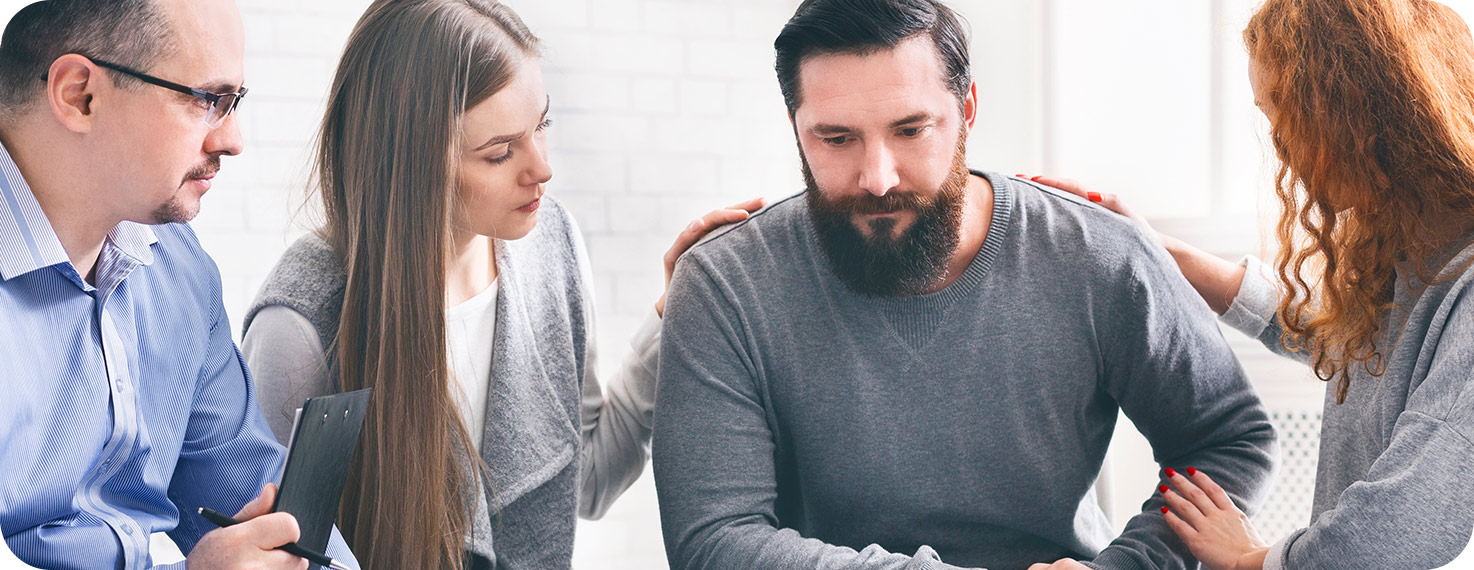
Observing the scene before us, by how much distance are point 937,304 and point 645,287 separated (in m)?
1.32

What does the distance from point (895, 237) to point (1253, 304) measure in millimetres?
618

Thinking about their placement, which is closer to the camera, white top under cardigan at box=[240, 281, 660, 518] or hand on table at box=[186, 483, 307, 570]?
hand on table at box=[186, 483, 307, 570]

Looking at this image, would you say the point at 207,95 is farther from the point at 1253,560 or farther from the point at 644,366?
the point at 1253,560

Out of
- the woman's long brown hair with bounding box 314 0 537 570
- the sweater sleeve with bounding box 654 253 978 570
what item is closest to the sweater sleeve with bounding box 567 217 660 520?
the sweater sleeve with bounding box 654 253 978 570

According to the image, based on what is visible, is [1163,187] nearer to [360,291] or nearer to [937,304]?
[937,304]

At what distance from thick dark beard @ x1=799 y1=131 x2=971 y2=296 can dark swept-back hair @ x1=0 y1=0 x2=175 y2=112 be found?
0.91 m

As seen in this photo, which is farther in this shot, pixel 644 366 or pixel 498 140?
pixel 644 366

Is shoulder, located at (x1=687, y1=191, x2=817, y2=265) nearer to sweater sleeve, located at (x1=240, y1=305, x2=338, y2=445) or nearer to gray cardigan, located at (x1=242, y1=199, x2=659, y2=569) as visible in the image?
gray cardigan, located at (x1=242, y1=199, x2=659, y2=569)

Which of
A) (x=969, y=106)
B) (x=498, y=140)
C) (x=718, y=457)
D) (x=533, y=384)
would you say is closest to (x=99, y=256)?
(x=498, y=140)

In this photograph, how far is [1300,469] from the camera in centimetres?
253

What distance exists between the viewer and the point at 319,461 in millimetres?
1289

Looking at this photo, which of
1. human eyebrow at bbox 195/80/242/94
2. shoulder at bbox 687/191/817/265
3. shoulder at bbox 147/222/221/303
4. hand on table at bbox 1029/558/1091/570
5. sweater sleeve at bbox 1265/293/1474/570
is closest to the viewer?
sweater sleeve at bbox 1265/293/1474/570

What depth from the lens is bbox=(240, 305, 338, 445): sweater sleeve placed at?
5.30 ft

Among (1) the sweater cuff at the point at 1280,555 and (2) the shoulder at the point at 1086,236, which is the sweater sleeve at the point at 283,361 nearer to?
(2) the shoulder at the point at 1086,236
